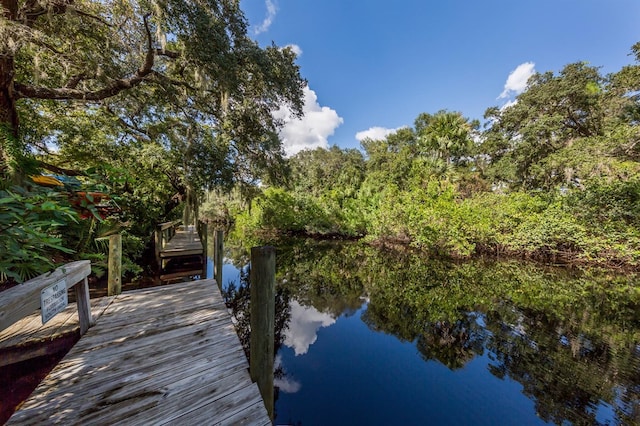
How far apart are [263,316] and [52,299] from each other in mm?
1425

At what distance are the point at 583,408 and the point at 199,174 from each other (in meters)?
7.51

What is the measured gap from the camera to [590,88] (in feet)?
44.9

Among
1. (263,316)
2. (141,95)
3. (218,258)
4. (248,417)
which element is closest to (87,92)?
(141,95)

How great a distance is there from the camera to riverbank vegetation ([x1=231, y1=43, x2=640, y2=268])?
25.7 feet

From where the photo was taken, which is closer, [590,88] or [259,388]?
[259,388]

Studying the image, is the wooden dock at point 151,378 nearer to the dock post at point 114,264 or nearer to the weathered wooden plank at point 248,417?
the weathered wooden plank at point 248,417

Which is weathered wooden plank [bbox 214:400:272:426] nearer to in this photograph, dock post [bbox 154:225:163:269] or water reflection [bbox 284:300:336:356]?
water reflection [bbox 284:300:336:356]

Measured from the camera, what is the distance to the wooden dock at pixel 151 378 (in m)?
1.43

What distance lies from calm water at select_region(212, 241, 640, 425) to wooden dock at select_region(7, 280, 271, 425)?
1314 mm

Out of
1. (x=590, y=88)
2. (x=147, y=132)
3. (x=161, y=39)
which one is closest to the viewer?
(x=161, y=39)

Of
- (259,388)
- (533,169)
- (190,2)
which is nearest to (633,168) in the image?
(533,169)

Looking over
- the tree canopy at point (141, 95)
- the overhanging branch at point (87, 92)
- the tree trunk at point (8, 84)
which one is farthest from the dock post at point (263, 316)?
the tree trunk at point (8, 84)

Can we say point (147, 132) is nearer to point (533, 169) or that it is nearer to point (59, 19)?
point (59, 19)

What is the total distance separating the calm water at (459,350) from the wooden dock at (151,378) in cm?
131
